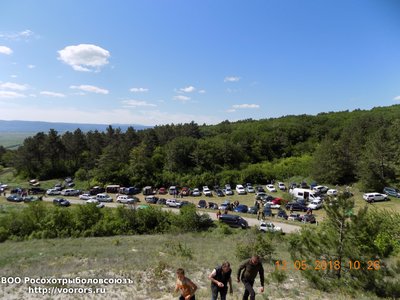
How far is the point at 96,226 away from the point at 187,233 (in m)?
11.2

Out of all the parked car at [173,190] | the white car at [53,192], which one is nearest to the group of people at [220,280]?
the parked car at [173,190]

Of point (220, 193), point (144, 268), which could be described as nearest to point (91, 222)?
point (144, 268)

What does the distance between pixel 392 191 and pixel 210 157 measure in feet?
131

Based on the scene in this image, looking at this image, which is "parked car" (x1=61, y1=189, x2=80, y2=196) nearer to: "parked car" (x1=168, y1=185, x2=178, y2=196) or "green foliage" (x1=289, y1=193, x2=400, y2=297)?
"parked car" (x1=168, y1=185, x2=178, y2=196)

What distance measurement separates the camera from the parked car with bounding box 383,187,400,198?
46.3 metres

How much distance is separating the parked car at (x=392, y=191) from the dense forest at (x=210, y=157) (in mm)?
1919

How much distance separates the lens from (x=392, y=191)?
4703cm

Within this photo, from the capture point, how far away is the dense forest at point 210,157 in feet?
181

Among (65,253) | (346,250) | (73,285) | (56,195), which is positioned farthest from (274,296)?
(56,195)

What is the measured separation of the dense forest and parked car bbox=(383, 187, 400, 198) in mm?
1919

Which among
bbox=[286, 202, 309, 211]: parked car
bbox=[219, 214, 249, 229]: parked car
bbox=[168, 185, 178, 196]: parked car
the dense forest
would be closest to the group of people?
bbox=[219, 214, 249, 229]: parked car

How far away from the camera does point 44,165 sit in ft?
245

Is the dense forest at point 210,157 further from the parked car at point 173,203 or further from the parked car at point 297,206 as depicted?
the parked car at point 173,203

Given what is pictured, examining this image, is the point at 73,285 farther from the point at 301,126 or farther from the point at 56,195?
the point at 301,126
